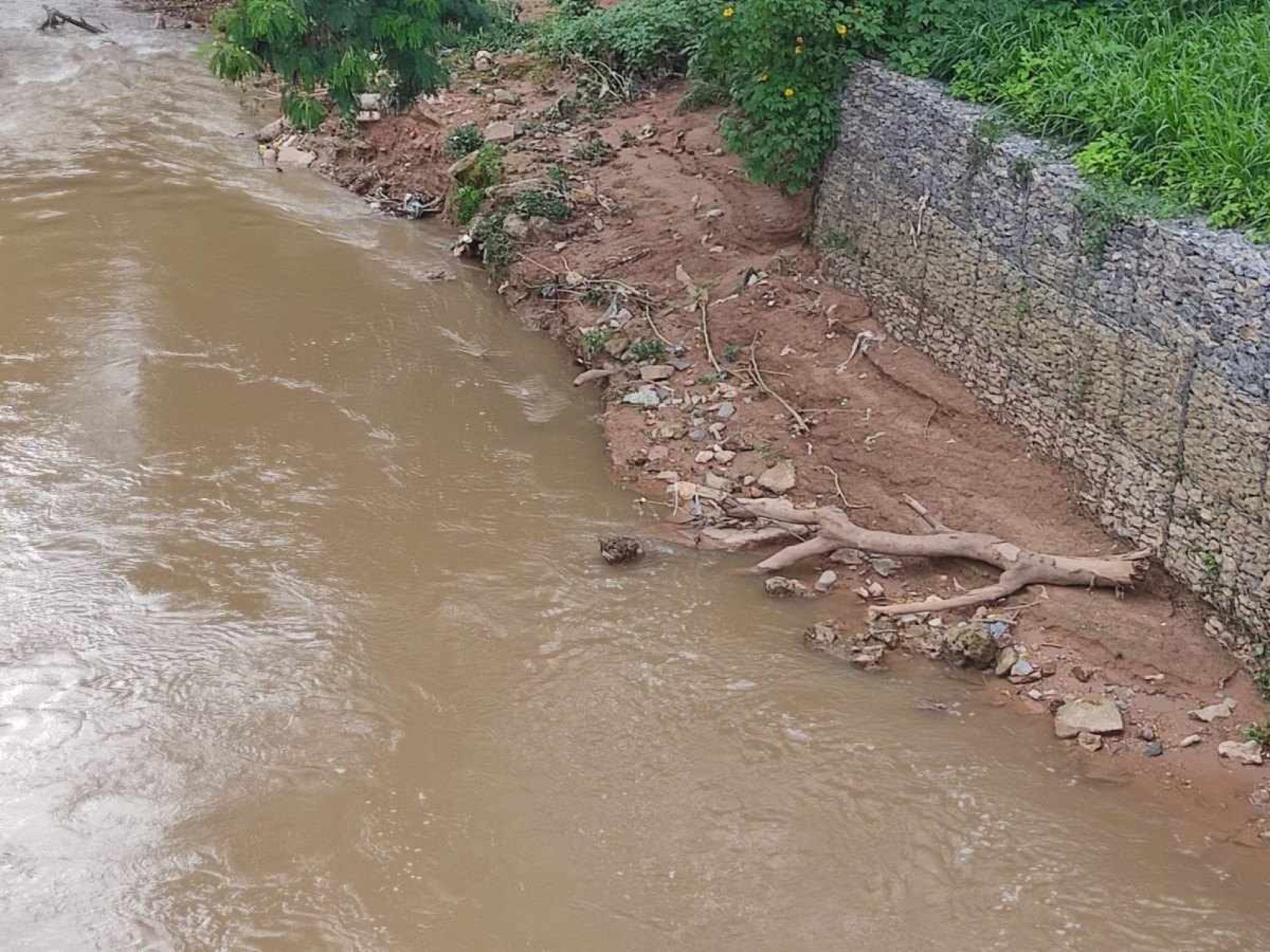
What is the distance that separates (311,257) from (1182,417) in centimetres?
868

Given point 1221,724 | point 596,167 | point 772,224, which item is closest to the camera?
point 1221,724

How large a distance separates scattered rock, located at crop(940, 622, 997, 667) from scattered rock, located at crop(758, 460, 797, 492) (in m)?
1.84

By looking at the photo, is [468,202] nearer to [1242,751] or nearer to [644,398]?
[644,398]

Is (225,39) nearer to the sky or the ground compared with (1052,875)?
nearer to the sky

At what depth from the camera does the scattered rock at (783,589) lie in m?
7.86

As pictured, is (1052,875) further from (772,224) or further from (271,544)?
(772,224)

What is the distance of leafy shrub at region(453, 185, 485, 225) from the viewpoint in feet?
43.7

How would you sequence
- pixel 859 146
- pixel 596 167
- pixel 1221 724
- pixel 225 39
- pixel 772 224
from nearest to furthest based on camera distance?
pixel 1221 724
pixel 225 39
pixel 859 146
pixel 772 224
pixel 596 167

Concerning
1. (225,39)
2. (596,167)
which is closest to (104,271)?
(225,39)

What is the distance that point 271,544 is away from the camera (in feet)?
27.0

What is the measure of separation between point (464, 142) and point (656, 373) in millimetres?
5169

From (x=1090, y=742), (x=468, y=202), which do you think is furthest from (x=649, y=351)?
(x=1090, y=742)

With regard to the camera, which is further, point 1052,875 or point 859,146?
point 859,146

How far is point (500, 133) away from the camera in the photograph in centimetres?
1412
